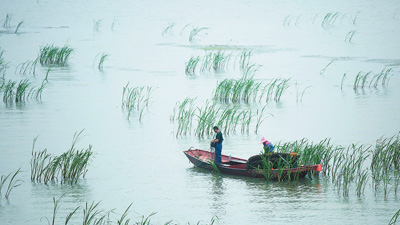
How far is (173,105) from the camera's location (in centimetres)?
2809

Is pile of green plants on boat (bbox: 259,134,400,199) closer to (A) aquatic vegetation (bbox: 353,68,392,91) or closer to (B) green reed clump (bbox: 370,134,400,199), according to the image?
(B) green reed clump (bbox: 370,134,400,199)

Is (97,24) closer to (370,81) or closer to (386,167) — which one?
(370,81)

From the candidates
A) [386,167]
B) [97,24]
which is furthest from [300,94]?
[97,24]

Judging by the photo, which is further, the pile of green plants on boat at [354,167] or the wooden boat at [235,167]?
the wooden boat at [235,167]

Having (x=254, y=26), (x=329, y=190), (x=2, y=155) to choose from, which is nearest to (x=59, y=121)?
(x=2, y=155)

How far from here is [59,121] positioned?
2445 centimetres

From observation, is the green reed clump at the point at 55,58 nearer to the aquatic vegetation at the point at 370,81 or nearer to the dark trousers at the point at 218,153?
the aquatic vegetation at the point at 370,81

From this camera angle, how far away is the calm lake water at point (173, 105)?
49.2 feet

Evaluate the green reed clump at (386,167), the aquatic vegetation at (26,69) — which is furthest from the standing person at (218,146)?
the aquatic vegetation at (26,69)

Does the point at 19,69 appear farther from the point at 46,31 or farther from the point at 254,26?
the point at 254,26

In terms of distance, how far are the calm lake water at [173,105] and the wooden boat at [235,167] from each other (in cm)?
23

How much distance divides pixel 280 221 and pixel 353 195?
8.60 feet

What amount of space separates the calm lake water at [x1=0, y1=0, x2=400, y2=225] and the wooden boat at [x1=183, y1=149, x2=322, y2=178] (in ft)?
→ 0.77

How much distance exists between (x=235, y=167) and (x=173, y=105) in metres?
11.0
